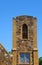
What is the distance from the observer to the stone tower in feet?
113

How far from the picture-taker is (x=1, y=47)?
34.4m

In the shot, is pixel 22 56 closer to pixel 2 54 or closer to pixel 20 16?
pixel 2 54

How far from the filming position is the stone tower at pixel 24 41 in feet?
113

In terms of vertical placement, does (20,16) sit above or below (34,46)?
above

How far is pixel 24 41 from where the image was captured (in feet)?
115

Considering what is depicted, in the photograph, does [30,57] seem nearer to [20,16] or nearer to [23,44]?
[23,44]

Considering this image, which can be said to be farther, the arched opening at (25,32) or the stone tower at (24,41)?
the arched opening at (25,32)

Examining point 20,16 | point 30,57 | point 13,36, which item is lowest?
point 30,57

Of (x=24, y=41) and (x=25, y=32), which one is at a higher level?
(x=25, y=32)

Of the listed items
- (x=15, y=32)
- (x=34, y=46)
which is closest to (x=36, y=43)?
(x=34, y=46)

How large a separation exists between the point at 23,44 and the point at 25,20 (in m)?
2.84

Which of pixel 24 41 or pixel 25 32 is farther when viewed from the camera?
pixel 25 32

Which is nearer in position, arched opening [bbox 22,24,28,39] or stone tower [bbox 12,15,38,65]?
stone tower [bbox 12,15,38,65]

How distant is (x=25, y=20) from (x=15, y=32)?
72.4 inches
